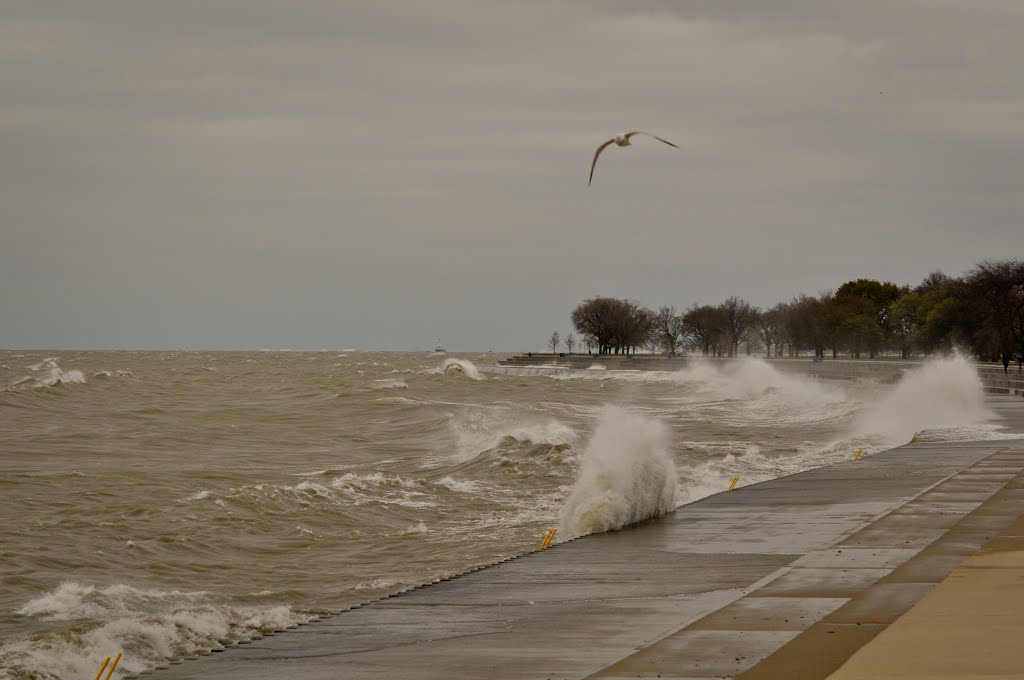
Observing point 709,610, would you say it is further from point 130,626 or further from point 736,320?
point 736,320

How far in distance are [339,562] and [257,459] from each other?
14081mm

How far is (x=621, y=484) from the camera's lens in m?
15.6

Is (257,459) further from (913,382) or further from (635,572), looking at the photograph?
(913,382)

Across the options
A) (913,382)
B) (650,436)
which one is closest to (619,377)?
(913,382)

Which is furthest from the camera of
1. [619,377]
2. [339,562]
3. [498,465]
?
[619,377]

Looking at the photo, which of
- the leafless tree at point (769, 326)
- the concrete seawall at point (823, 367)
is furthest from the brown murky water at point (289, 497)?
the leafless tree at point (769, 326)

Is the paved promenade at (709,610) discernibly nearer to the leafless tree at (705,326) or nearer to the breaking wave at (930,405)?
the breaking wave at (930,405)

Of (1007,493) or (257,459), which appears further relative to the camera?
(257,459)

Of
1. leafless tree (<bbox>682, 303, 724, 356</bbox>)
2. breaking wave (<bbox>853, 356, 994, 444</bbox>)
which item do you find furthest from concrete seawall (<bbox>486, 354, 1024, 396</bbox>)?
leafless tree (<bbox>682, 303, 724, 356</bbox>)

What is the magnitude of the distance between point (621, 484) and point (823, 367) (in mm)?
76004

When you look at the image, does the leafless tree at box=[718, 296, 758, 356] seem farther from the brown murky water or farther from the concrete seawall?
the brown murky water

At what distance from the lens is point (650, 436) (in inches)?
661

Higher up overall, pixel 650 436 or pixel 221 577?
pixel 650 436

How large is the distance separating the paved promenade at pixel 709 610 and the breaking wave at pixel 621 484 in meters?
0.43
